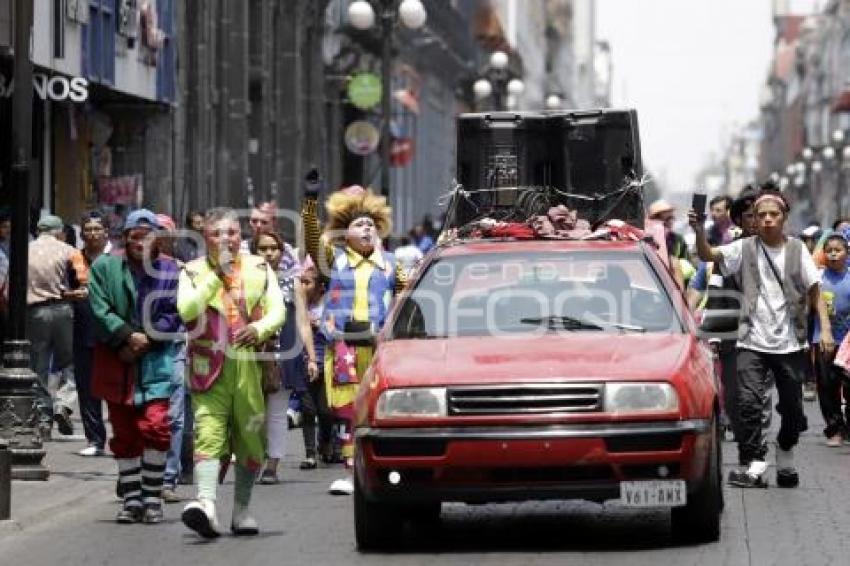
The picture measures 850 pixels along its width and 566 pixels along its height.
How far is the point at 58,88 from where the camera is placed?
25.4 metres

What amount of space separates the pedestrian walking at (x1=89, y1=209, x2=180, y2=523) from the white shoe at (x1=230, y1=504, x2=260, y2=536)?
2.85 ft

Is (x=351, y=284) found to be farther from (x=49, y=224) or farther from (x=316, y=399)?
(x=49, y=224)

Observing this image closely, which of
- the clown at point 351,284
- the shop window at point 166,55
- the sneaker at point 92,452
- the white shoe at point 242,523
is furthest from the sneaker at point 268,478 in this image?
the shop window at point 166,55

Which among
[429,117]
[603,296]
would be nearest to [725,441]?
[603,296]

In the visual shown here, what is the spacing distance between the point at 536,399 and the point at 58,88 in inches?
559

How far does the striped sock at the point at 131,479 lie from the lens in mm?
14245

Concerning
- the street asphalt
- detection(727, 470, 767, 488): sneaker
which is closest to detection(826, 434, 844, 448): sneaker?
the street asphalt

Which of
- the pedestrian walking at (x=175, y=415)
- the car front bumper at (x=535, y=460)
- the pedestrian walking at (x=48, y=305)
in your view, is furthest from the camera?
the pedestrian walking at (x=48, y=305)

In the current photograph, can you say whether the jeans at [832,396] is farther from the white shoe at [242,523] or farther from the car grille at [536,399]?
the car grille at [536,399]

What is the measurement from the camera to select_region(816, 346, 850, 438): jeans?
66.1 ft

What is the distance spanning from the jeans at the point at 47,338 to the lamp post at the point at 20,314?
319 centimetres

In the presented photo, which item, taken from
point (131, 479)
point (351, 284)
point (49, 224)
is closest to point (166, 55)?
point (49, 224)

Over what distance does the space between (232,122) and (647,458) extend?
28119 millimetres

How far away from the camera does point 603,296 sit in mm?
13375
